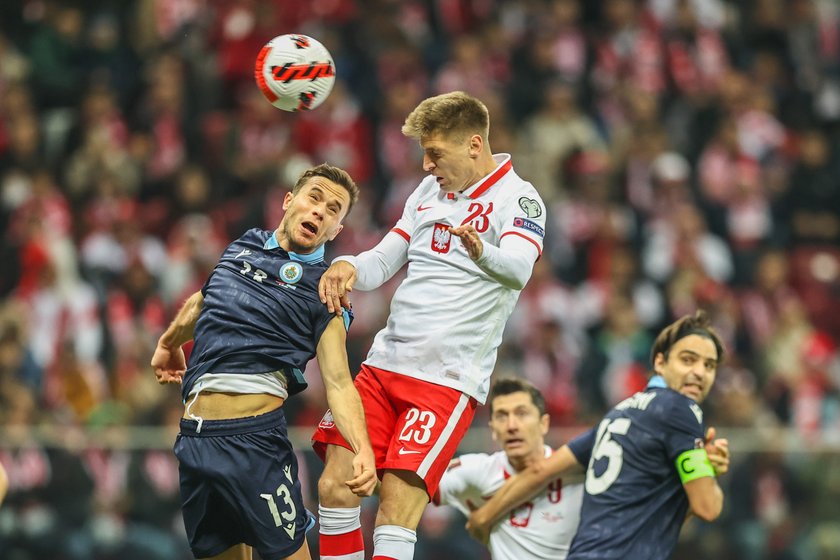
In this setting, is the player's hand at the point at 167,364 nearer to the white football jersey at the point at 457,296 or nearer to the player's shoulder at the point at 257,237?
the player's shoulder at the point at 257,237

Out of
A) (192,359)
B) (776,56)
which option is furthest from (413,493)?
(776,56)

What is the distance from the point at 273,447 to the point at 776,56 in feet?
41.3

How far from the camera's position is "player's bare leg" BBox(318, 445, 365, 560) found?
667 centimetres

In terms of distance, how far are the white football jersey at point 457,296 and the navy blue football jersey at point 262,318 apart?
388 millimetres

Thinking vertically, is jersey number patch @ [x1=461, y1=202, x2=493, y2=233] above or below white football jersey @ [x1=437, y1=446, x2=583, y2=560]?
above

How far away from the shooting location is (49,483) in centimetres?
1134

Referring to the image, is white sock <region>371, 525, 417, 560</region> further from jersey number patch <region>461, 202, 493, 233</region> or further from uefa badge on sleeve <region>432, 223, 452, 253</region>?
jersey number patch <region>461, 202, 493, 233</region>

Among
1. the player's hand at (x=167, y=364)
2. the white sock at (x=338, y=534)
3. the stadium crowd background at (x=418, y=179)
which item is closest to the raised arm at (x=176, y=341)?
the player's hand at (x=167, y=364)

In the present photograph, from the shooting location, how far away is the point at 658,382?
7.49 meters

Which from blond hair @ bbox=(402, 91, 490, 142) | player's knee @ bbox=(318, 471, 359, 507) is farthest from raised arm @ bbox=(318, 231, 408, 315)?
player's knee @ bbox=(318, 471, 359, 507)

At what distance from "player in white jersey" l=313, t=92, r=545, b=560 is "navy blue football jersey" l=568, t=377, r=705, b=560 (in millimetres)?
867

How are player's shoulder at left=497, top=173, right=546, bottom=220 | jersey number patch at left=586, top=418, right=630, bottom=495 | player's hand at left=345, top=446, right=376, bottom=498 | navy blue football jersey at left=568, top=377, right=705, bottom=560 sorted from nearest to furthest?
player's hand at left=345, top=446, right=376, bottom=498 < player's shoulder at left=497, top=173, right=546, bottom=220 < navy blue football jersey at left=568, top=377, right=705, bottom=560 < jersey number patch at left=586, top=418, right=630, bottom=495

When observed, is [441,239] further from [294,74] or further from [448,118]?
[294,74]

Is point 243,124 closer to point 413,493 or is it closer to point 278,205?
point 278,205
